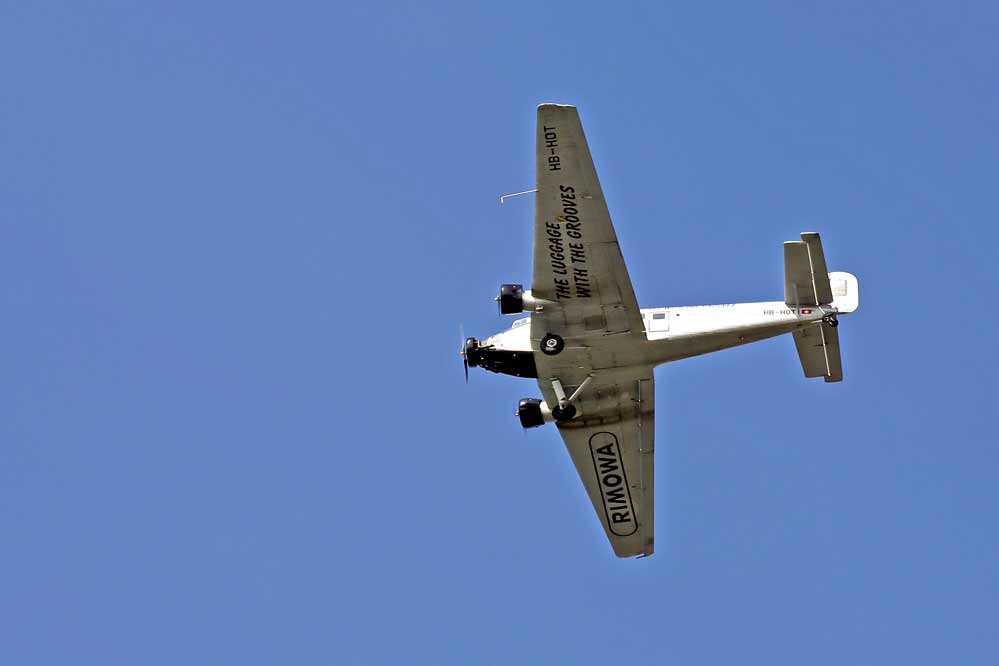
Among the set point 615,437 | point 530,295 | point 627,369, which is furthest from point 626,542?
point 530,295

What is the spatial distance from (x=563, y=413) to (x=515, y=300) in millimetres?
4660

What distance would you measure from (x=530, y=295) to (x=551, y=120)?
20.0ft

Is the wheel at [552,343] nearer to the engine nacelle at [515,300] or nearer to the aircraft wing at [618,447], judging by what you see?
the aircraft wing at [618,447]

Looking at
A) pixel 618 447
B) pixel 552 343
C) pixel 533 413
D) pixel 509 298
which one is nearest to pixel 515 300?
pixel 509 298

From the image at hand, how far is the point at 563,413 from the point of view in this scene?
47188 millimetres

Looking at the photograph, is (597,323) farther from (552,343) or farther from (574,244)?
(574,244)

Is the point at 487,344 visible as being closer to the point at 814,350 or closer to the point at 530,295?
the point at 530,295

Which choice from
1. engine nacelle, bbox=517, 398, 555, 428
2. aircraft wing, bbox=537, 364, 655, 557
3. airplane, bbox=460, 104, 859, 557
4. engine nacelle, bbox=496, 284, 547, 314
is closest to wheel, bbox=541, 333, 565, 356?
airplane, bbox=460, 104, 859, 557

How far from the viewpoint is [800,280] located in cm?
4416

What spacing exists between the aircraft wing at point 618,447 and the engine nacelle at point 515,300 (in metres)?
2.19

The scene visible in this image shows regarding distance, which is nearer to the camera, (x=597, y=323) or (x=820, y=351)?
(x=597, y=323)

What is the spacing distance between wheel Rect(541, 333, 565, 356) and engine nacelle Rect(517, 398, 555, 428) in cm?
230

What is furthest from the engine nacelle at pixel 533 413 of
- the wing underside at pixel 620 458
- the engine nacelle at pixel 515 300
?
the engine nacelle at pixel 515 300

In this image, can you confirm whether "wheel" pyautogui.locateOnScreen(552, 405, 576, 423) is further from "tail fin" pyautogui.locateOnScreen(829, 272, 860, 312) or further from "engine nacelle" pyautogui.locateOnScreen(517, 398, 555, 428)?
"tail fin" pyautogui.locateOnScreen(829, 272, 860, 312)
